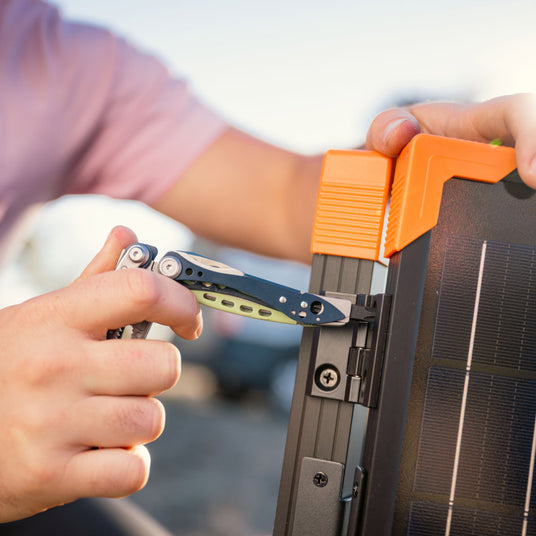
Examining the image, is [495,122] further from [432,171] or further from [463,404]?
[463,404]

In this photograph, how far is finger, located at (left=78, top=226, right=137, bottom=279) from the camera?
1.08 meters

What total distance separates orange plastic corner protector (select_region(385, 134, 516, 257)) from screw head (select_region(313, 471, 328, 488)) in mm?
540

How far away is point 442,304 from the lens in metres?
1.07

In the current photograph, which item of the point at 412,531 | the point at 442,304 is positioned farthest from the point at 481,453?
the point at 442,304

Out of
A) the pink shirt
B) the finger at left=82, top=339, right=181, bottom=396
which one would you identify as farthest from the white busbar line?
the pink shirt

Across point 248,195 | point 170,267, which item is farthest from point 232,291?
point 248,195

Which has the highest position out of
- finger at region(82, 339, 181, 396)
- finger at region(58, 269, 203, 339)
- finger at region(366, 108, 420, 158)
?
finger at region(366, 108, 420, 158)

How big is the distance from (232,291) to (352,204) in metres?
0.37

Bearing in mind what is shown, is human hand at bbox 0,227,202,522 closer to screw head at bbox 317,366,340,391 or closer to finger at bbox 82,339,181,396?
finger at bbox 82,339,181,396

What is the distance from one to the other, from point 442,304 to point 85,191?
174cm

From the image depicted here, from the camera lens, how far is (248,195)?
2.01 m

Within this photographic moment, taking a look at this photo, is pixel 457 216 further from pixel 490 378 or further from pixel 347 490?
pixel 347 490

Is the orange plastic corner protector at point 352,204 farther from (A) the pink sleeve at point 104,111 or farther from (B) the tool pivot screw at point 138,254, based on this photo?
(A) the pink sleeve at point 104,111

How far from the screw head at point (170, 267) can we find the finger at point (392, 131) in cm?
54
